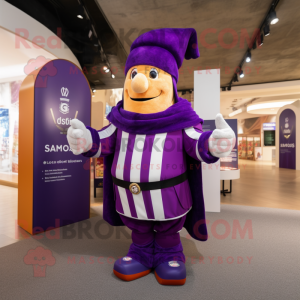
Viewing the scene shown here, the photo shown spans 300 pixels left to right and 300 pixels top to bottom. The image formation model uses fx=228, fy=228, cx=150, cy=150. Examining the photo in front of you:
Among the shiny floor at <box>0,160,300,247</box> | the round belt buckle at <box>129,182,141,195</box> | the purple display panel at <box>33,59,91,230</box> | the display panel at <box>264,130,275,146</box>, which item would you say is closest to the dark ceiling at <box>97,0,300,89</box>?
the purple display panel at <box>33,59,91,230</box>

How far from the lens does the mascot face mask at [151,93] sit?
4.91 feet

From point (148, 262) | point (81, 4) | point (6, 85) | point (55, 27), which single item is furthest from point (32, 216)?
point (6, 85)

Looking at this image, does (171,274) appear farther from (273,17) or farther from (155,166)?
(273,17)

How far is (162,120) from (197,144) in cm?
26

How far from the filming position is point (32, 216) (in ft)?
7.29

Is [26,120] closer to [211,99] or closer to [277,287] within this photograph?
[211,99]

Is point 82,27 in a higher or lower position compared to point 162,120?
higher

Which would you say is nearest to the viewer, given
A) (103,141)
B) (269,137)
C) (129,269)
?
(129,269)

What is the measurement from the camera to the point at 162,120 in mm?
1433

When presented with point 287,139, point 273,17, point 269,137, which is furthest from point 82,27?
point 269,137

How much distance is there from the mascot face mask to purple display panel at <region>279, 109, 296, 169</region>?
9.57 m

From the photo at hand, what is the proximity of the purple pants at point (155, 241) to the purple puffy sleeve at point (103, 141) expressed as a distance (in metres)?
0.49

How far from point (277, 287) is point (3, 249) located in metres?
2.07

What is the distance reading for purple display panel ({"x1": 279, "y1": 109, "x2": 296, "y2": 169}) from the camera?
9.38 m
